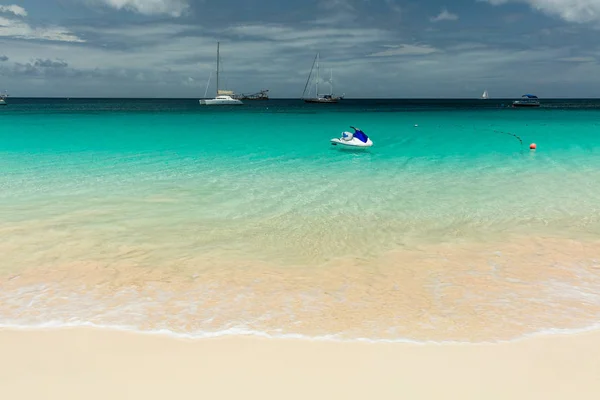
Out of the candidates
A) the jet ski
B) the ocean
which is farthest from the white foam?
the jet ski

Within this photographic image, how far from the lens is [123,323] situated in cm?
648

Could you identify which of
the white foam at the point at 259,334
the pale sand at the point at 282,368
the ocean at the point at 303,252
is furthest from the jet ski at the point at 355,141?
the pale sand at the point at 282,368

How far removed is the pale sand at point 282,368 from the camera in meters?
4.96

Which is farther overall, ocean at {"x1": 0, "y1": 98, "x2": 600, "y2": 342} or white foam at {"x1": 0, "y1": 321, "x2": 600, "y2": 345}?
ocean at {"x1": 0, "y1": 98, "x2": 600, "y2": 342}

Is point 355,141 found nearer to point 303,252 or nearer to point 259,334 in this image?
point 303,252

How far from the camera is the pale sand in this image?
195 inches

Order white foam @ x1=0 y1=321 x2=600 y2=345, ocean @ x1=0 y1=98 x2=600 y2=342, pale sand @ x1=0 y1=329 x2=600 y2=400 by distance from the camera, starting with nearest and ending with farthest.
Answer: pale sand @ x1=0 y1=329 x2=600 y2=400, white foam @ x1=0 y1=321 x2=600 y2=345, ocean @ x1=0 y1=98 x2=600 y2=342

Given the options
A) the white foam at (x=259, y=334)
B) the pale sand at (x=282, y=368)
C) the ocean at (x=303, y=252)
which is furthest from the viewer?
the ocean at (x=303, y=252)

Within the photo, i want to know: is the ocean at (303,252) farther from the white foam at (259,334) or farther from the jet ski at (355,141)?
the jet ski at (355,141)

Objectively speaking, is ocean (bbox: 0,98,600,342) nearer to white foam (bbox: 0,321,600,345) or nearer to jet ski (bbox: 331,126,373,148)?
white foam (bbox: 0,321,600,345)

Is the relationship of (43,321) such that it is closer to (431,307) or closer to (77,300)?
(77,300)

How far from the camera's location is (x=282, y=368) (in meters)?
5.38

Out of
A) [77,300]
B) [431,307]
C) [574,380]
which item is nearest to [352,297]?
[431,307]

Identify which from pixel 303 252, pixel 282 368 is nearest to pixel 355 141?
pixel 303 252
